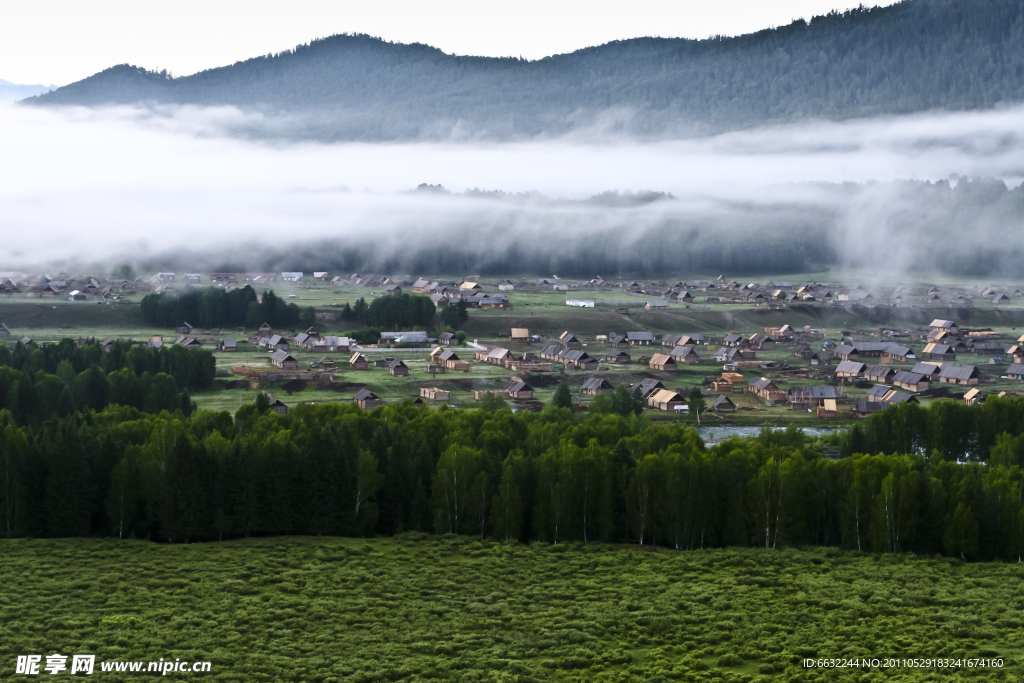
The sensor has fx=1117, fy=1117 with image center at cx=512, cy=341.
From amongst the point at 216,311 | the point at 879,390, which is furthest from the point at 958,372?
the point at 216,311

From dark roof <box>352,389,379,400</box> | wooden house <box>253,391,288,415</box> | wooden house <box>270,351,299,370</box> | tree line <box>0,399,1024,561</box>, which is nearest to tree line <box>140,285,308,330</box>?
wooden house <box>270,351,299,370</box>

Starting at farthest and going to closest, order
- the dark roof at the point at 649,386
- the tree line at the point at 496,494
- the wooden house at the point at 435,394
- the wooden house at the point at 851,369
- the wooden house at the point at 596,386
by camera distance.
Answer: the wooden house at the point at 851,369 < the wooden house at the point at 596,386 < the dark roof at the point at 649,386 < the wooden house at the point at 435,394 < the tree line at the point at 496,494

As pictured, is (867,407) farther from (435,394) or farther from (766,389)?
(435,394)

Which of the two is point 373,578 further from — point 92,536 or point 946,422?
point 946,422

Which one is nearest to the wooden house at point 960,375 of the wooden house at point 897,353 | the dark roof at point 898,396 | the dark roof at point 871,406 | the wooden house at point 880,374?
the wooden house at point 880,374

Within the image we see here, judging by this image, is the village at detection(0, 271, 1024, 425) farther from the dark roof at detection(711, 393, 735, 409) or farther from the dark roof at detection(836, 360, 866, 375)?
the dark roof at detection(711, 393, 735, 409)

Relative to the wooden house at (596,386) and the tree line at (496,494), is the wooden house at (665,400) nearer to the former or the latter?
the wooden house at (596,386)
